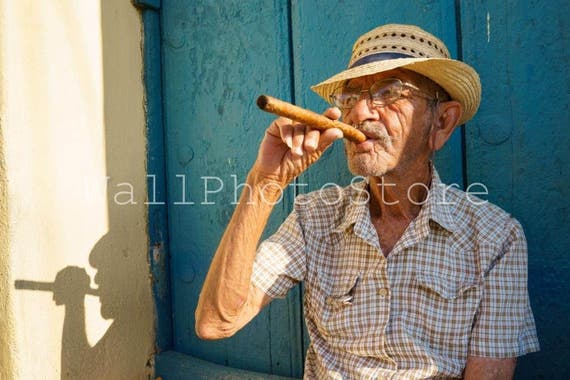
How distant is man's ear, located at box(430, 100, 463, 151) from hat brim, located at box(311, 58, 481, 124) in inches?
1.1

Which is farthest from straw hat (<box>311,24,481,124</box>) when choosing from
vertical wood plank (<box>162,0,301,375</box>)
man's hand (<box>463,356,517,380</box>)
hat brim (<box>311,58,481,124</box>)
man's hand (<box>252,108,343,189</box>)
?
man's hand (<box>463,356,517,380</box>)

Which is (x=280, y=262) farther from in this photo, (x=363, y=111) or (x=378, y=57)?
(x=378, y=57)

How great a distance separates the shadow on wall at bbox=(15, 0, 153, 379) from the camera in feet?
7.67

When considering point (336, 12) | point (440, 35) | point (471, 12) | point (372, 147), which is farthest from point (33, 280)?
point (471, 12)

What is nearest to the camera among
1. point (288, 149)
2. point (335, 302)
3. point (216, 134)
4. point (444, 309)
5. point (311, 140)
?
point (311, 140)

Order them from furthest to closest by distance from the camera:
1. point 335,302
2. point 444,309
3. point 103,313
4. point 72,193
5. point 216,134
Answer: point 216,134 → point 103,313 → point 72,193 → point 335,302 → point 444,309

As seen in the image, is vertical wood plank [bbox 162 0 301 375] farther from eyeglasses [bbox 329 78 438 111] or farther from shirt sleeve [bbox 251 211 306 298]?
eyeglasses [bbox 329 78 438 111]

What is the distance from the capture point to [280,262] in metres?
1.92

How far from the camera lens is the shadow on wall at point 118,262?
2.34 m

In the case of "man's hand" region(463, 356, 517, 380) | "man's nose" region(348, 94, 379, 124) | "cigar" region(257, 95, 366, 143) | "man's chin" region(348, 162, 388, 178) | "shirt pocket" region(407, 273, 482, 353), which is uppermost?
"man's nose" region(348, 94, 379, 124)

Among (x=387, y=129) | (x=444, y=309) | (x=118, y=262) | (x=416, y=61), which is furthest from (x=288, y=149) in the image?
(x=118, y=262)

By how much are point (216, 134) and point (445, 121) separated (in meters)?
1.12

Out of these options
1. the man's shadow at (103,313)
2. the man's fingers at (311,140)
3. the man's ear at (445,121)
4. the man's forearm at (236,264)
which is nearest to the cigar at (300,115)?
the man's fingers at (311,140)

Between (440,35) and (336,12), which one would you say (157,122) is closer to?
(336,12)
